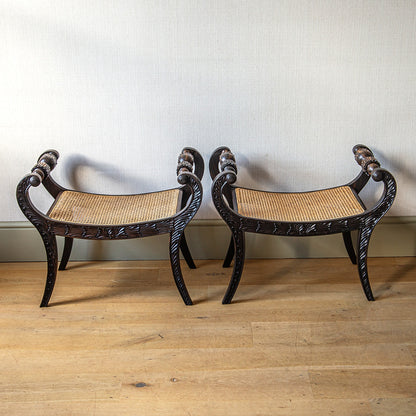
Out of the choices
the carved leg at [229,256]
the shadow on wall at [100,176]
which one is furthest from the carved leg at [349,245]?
the shadow on wall at [100,176]

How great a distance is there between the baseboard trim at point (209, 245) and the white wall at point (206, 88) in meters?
0.17

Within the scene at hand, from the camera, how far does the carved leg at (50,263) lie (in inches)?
88.9

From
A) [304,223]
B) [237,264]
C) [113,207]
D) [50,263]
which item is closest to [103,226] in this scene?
→ [113,207]

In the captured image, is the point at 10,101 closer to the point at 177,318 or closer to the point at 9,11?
the point at 9,11

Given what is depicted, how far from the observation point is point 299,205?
238 centimetres

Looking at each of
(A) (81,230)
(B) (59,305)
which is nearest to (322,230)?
(A) (81,230)

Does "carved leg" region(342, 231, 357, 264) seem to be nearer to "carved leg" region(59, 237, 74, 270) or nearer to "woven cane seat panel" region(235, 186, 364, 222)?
"woven cane seat panel" region(235, 186, 364, 222)

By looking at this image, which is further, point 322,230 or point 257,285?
point 257,285

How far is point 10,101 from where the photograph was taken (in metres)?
2.41

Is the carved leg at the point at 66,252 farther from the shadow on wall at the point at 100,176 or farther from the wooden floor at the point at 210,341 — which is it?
the shadow on wall at the point at 100,176

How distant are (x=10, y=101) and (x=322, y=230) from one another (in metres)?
1.53

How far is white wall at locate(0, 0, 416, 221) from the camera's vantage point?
2.28 meters

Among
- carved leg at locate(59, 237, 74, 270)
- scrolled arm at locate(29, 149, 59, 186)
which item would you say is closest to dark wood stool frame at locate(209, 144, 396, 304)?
scrolled arm at locate(29, 149, 59, 186)

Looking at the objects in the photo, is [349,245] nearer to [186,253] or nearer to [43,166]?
[186,253]
